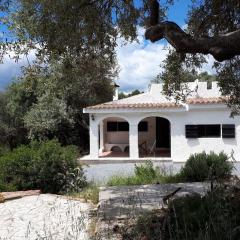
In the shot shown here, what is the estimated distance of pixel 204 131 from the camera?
2353cm

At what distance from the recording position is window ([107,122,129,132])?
28719mm

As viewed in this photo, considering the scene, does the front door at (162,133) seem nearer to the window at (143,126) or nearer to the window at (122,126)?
the window at (143,126)

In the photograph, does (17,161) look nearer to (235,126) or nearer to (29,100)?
(235,126)

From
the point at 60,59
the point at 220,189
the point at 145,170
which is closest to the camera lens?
the point at 220,189

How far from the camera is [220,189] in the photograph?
5.71m

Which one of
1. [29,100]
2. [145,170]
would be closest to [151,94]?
[29,100]

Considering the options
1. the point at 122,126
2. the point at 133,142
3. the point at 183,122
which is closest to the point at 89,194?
the point at 133,142

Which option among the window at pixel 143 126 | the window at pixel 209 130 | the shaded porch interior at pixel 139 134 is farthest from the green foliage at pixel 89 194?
the window at pixel 143 126

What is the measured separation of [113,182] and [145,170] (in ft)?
4.40

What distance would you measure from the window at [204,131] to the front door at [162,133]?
5457mm

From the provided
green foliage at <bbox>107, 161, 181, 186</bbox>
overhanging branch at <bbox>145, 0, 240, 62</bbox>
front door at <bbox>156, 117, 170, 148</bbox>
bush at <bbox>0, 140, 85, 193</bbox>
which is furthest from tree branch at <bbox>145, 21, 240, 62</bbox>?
front door at <bbox>156, 117, 170, 148</bbox>

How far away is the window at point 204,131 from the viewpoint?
23438 mm

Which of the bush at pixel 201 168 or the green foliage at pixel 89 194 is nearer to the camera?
the green foliage at pixel 89 194

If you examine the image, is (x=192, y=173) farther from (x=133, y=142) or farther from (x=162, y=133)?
(x=162, y=133)
